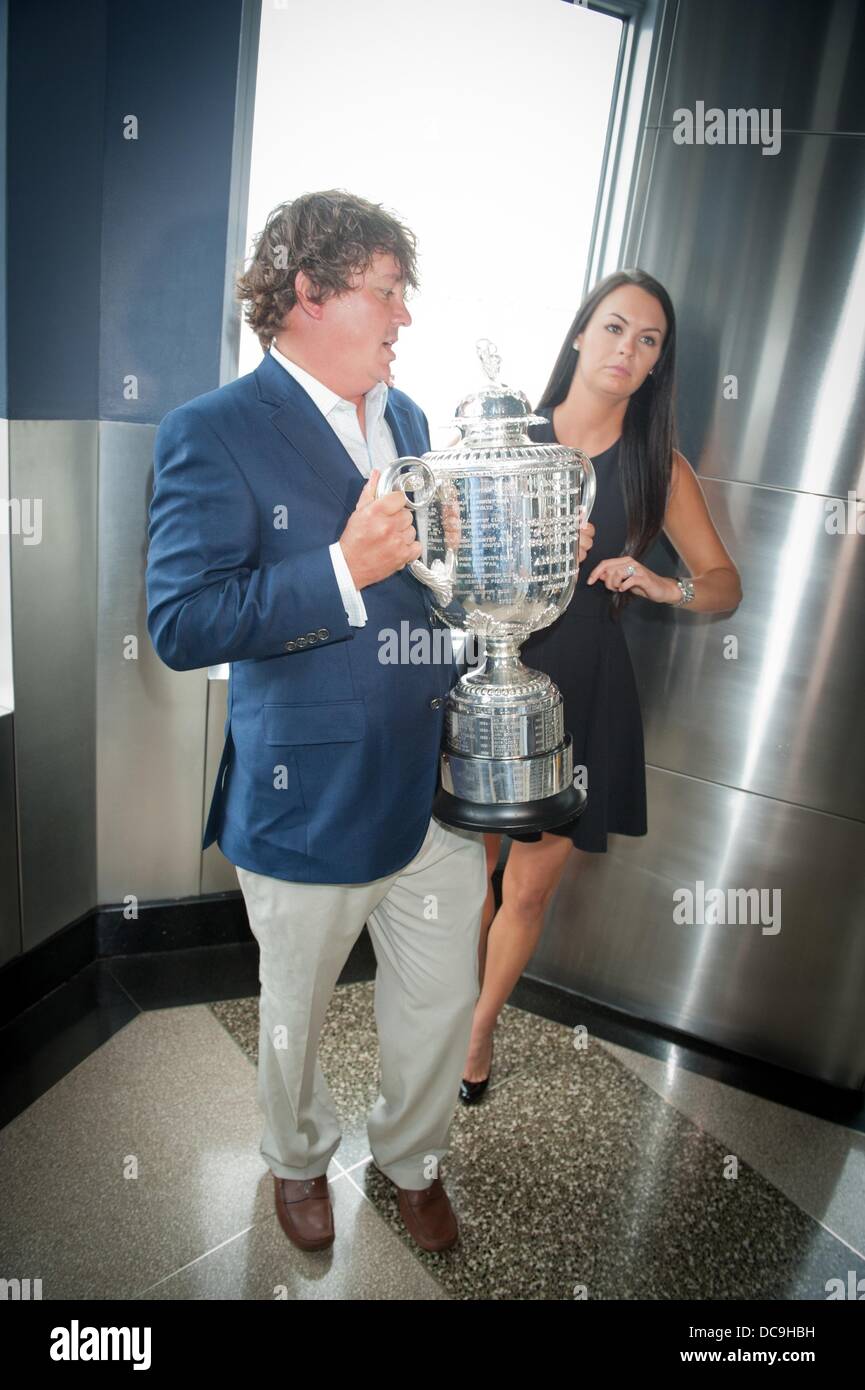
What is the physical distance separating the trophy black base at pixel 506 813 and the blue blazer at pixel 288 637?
12 centimetres

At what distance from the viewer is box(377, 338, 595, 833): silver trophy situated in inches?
57.1

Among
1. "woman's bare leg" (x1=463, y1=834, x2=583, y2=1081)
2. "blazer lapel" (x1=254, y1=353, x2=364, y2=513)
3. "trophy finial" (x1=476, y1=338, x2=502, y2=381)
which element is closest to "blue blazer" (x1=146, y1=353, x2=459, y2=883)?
"blazer lapel" (x1=254, y1=353, x2=364, y2=513)

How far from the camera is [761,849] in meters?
2.51

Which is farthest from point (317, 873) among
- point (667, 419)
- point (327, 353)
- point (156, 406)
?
point (156, 406)

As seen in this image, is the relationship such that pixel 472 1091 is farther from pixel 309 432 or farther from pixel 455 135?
pixel 455 135

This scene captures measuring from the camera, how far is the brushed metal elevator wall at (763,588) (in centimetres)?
216

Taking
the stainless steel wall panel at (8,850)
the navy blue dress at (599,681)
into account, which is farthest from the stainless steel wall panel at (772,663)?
the stainless steel wall panel at (8,850)

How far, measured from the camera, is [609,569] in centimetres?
202

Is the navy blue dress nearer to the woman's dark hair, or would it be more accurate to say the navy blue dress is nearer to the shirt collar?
the woman's dark hair

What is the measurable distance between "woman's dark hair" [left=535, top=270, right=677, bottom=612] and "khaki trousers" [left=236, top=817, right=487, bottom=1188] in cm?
83
